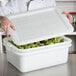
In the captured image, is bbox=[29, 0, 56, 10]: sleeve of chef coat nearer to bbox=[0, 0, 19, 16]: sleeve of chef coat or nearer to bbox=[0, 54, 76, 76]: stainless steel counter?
bbox=[0, 0, 19, 16]: sleeve of chef coat

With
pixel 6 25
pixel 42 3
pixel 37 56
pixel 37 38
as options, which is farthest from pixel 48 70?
pixel 42 3

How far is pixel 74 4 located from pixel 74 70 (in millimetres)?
1927

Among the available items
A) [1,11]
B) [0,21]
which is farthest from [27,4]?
[0,21]

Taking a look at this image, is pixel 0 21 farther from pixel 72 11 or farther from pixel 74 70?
pixel 72 11

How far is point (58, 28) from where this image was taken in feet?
4.64

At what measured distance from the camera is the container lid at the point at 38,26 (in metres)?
1.35

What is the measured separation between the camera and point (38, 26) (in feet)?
4.67

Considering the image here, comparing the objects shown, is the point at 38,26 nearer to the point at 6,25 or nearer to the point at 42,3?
the point at 6,25

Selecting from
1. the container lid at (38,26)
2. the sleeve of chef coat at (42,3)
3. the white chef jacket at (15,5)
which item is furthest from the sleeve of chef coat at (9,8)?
the container lid at (38,26)

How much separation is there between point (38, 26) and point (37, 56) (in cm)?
15

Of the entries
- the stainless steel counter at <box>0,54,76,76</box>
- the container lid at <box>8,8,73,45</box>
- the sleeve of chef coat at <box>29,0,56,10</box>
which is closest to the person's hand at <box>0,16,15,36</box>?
the container lid at <box>8,8,73,45</box>

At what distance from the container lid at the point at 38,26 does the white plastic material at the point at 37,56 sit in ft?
0.22

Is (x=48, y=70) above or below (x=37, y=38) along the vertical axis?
below

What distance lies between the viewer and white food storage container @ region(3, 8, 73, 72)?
136 cm
